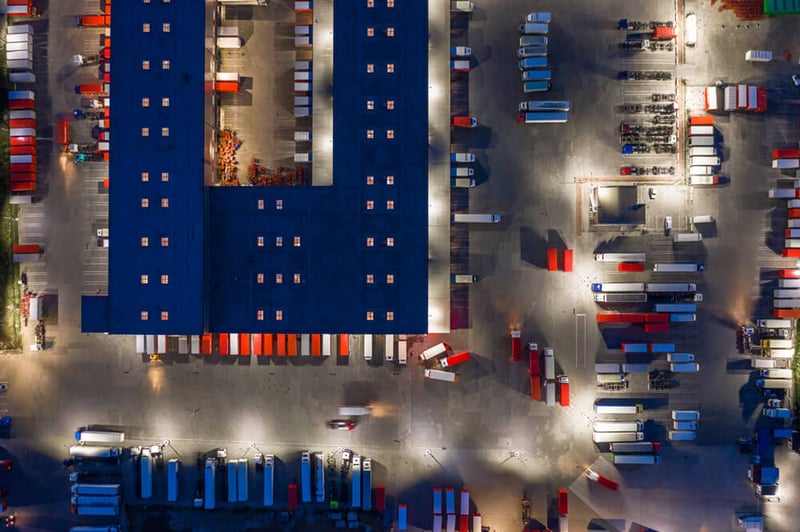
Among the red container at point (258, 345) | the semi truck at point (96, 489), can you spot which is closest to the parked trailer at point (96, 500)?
the semi truck at point (96, 489)

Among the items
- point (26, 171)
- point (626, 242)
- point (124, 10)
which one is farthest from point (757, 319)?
point (26, 171)

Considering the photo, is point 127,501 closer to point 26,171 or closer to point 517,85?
point 26,171

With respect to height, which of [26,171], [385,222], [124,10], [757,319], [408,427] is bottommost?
[408,427]

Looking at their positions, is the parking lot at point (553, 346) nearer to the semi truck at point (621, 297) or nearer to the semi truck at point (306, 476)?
the semi truck at point (306, 476)

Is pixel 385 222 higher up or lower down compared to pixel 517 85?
lower down

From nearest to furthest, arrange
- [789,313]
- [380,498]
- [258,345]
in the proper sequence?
[789,313]
[380,498]
[258,345]

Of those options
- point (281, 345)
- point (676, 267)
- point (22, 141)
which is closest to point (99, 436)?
point (281, 345)

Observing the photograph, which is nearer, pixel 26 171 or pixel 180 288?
pixel 180 288

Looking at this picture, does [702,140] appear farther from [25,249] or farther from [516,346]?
[25,249]
